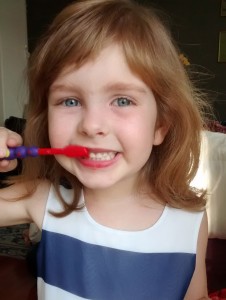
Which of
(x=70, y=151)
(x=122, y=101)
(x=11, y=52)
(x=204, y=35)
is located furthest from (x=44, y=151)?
(x=204, y=35)

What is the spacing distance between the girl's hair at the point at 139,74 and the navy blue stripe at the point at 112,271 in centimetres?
8

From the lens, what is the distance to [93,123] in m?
0.59

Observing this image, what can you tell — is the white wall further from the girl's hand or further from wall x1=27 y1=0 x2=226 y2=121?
the girl's hand

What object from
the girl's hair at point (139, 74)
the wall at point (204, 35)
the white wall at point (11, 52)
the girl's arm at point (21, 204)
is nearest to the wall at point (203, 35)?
the wall at point (204, 35)

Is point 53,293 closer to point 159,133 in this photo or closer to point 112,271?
point 112,271

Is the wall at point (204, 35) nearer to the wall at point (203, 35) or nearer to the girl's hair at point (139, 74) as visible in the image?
the wall at point (203, 35)

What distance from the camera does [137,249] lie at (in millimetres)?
723

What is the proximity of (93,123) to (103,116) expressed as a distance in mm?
24

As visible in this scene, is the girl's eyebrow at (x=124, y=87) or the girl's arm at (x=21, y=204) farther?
the girl's arm at (x=21, y=204)

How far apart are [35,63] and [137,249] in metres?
0.41

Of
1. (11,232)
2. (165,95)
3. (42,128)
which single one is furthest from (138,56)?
(11,232)

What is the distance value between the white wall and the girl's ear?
2185 mm

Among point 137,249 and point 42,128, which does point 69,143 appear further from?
point 137,249

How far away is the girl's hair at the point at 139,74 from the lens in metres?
0.61
